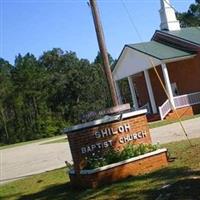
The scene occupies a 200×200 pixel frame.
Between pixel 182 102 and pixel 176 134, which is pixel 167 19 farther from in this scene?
pixel 176 134

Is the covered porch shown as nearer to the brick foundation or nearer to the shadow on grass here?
the brick foundation

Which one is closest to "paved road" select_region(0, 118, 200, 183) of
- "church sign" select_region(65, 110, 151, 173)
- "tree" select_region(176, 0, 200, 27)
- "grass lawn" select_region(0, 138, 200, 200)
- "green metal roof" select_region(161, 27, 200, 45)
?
"grass lawn" select_region(0, 138, 200, 200)

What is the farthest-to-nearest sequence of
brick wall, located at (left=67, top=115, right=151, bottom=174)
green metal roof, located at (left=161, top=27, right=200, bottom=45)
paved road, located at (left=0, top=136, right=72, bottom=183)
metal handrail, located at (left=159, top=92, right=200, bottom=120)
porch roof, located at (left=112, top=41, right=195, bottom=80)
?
green metal roof, located at (left=161, top=27, right=200, bottom=45), porch roof, located at (left=112, top=41, right=195, bottom=80), metal handrail, located at (left=159, top=92, right=200, bottom=120), paved road, located at (left=0, top=136, right=72, bottom=183), brick wall, located at (left=67, top=115, right=151, bottom=174)

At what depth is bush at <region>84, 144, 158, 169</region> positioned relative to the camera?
1096 cm

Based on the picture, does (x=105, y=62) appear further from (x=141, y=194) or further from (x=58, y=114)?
(x=58, y=114)

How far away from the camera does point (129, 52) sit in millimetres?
39812

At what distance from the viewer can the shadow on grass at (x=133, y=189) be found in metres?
8.84

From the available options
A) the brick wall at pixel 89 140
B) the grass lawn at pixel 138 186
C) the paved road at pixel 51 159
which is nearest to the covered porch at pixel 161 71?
the paved road at pixel 51 159

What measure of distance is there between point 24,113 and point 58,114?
5259 millimetres

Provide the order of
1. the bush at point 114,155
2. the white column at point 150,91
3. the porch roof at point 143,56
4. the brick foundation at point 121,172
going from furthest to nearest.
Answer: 1. the white column at point 150,91
2. the porch roof at point 143,56
3. the bush at point 114,155
4. the brick foundation at point 121,172

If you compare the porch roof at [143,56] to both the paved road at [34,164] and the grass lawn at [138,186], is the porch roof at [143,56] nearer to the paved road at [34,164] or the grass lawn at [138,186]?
the paved road at [34,164]

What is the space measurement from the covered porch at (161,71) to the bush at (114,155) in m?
22.8

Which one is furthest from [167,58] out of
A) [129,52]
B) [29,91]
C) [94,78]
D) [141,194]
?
[94,78]

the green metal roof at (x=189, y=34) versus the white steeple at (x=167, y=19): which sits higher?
the white steeple at (x=167, y=19)
